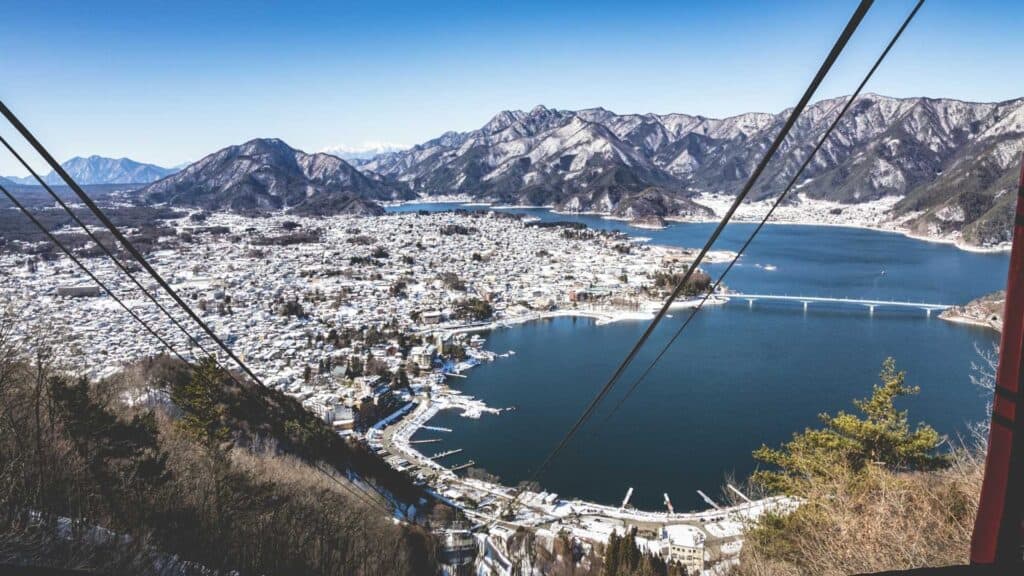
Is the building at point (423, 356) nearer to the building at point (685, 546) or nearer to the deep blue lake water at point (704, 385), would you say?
the deep blue lake water at point (704, 385)

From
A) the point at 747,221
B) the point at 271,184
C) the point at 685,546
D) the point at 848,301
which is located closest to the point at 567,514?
the point at 685,546

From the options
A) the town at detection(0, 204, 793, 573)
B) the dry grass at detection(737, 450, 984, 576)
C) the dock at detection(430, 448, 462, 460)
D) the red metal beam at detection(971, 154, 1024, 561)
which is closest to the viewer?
the red metal beam at detection(971, 154, 1024, 561)

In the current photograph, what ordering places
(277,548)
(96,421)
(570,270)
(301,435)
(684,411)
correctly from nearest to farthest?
(277,548)
(96,421)
(301,435)
(684,411)
(570,270)

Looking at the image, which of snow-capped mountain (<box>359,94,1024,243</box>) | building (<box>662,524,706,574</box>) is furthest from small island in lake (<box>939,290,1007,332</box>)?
snow-capped mountain (<box>359,94,1024,243</box>)

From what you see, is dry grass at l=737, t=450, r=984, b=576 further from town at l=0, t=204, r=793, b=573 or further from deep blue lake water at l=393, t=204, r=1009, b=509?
deep blue lake water at l=393, t=204, r=1009, b=509

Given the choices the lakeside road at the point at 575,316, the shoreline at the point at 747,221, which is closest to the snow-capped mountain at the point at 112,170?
the shoreline at the point at 747,221

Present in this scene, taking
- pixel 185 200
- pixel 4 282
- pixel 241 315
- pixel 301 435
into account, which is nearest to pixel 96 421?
pixel 301 435

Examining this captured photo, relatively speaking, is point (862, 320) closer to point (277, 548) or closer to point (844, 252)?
point (844, 252)
